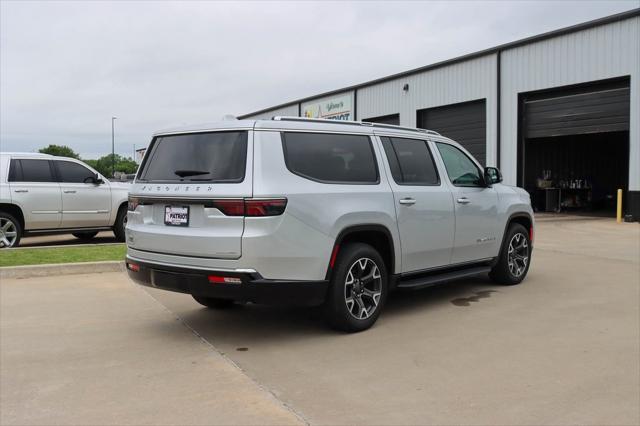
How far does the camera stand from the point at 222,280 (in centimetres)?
476

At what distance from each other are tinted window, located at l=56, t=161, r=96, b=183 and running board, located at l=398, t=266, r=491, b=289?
8.13 meters

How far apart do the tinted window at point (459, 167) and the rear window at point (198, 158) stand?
2.73 meters

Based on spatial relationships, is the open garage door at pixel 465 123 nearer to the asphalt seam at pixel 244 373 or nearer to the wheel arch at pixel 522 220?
the wheel arch at pixel 522 220

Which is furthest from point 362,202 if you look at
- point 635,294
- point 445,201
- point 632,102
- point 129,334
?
point 632,102

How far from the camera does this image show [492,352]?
4832 millimetres

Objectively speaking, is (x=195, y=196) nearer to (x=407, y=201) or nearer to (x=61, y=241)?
(x=407, y=201)

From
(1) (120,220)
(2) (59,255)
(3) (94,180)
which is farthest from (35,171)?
(2) (59,255)

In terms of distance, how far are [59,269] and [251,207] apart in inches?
200

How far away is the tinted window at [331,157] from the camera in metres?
5.15

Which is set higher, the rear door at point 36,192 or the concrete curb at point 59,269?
the rear door at point 36,192

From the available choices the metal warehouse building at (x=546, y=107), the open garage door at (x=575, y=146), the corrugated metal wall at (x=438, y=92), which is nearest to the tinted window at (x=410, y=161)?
the metal warehouse building at (x=546, y=107)

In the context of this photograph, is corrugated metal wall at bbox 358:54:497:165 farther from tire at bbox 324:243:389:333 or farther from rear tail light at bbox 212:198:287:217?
rear tail light at bbox 212:198:287:217

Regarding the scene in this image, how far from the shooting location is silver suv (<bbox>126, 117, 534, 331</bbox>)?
15.6ft

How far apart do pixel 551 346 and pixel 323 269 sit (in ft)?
6.66
